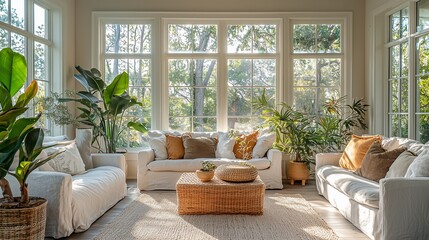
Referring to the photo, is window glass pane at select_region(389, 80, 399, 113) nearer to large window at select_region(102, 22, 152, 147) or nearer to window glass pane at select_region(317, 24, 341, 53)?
window glass pane at select_region(317, 24, 341, 53)

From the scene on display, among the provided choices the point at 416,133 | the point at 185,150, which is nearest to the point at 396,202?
the point at 416,133

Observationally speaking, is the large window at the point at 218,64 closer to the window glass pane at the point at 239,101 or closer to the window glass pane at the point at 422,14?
the window glass pane at the point at 239,101

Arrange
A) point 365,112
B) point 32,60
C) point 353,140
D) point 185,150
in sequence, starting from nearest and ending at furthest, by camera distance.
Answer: point 353,140
point 32,60
point 185,150
point 365,112

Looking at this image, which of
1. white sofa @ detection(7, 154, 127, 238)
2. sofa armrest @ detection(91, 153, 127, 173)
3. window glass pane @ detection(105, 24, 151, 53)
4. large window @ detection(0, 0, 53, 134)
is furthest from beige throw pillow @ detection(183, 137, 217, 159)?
large window @ detection(0, 0, 53, 134)

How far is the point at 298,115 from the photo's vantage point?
232 inches

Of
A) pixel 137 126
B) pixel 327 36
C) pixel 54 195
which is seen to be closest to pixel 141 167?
pixel 137 126

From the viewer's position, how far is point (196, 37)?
21.1 feet

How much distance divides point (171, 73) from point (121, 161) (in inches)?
82.6

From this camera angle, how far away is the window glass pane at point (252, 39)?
641 centimetres

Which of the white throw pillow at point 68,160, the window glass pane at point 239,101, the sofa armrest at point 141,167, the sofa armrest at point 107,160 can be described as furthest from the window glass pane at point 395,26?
the white throw pillow at point 68,160

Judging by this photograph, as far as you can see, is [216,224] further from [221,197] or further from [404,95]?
[404,95]

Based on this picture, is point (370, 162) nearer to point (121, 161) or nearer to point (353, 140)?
point (353, 140)

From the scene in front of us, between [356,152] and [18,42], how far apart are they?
4.42 meters

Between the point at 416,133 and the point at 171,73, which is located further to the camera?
the point at 171,73
